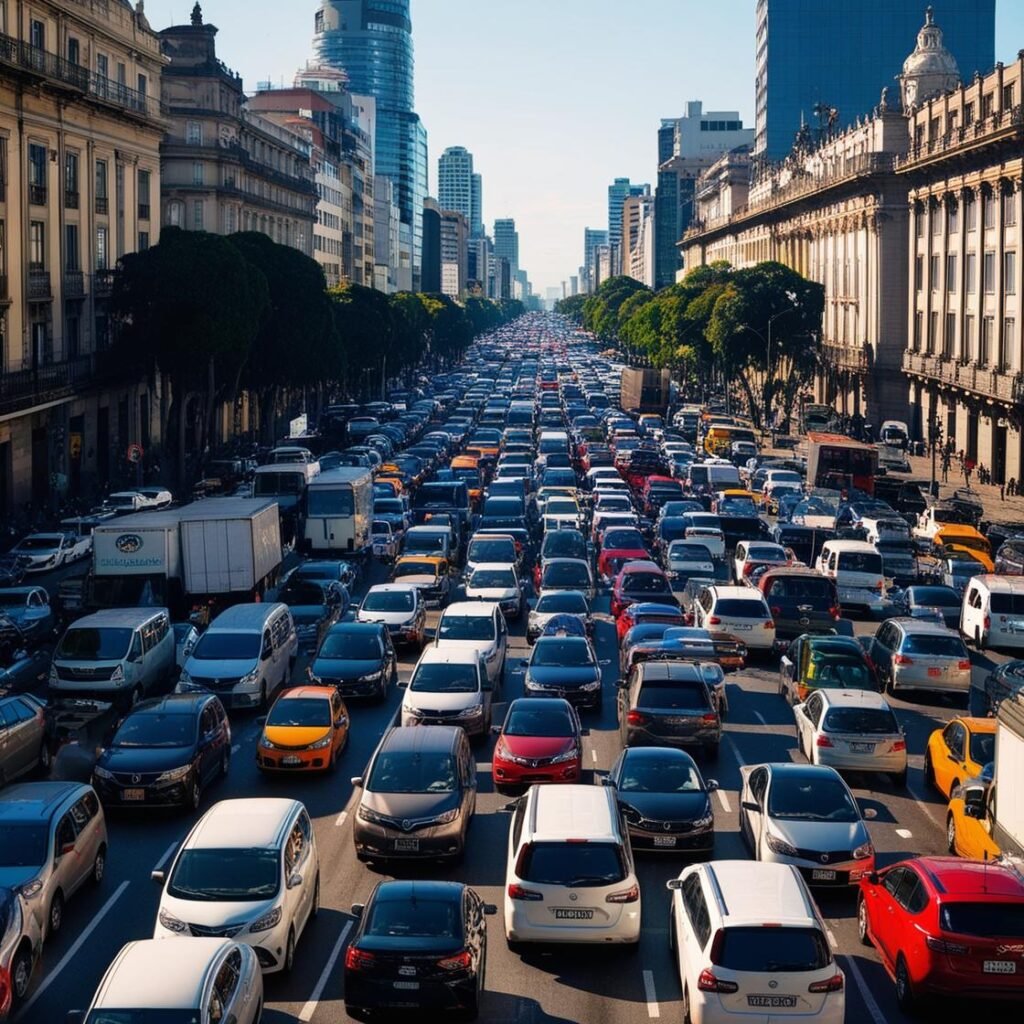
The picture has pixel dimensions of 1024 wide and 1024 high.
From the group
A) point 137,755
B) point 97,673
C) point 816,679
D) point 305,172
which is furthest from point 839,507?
point 305,172

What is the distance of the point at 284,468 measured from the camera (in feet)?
175

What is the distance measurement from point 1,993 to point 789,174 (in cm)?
13929

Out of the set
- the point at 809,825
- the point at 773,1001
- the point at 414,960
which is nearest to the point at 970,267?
the point at 809,825

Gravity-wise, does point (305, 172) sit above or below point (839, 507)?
above

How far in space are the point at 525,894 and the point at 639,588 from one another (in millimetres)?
23116

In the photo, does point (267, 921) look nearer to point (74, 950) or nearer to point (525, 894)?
point (525, 894)

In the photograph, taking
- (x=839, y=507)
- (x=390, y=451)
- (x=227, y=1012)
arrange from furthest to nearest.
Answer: (x=390, y=451) → (x=839, y=507) → (x=227, y=1012)

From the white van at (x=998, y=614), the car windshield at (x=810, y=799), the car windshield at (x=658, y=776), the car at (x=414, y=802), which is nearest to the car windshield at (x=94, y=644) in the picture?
the car at (x=414, y=802)

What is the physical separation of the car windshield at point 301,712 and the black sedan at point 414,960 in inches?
398

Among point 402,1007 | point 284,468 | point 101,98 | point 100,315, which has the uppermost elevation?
point 101,98

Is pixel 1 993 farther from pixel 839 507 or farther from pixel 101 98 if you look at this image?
pixel 101 98

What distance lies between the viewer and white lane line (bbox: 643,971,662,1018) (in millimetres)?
15773

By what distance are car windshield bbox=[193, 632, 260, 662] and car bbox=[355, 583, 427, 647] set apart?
561cm

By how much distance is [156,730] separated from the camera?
23.4 m
